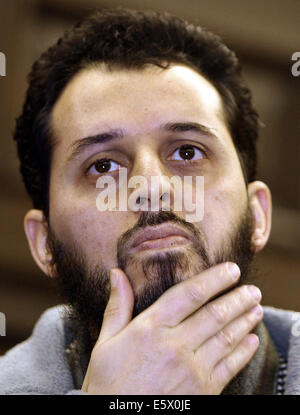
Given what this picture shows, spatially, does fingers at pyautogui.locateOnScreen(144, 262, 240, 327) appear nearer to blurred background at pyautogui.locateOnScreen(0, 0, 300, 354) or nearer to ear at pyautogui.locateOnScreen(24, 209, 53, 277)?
ear at pyautogui.locateOnScreen(24, 209, 53, 277)

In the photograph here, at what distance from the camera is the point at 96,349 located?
0.71m

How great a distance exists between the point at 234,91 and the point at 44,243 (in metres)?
Answer: 0.45

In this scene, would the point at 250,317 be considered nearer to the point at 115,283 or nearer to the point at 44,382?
the point at 115,283

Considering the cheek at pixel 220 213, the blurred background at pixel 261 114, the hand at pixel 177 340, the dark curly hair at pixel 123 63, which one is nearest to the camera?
the hand at pixel 177 340

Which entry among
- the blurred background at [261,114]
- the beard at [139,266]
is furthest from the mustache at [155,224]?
the blurred background at [261,114]

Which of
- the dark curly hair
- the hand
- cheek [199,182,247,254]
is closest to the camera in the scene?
the hand

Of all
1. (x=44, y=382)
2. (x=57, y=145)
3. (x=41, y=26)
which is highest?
(x=41, y=26)

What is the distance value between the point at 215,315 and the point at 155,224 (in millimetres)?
144

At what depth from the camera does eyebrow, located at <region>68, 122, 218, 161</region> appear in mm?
858

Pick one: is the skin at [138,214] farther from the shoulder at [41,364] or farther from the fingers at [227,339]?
the shoulder at [41,364]

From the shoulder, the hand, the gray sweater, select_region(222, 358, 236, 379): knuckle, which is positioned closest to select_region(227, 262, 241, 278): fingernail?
the hand

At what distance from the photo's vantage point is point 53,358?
0.96m

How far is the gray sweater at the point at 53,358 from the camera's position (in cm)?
90
